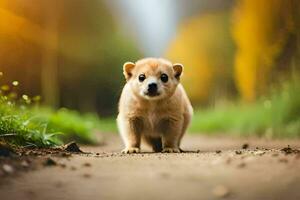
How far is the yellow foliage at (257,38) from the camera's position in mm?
11875

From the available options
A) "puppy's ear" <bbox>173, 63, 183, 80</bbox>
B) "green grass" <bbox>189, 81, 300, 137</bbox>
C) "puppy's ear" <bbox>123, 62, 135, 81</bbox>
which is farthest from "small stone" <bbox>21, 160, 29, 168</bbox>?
"green grass" <bbox>189, 81, 300, 137</bbox>

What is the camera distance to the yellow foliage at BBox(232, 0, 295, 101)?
11.9m

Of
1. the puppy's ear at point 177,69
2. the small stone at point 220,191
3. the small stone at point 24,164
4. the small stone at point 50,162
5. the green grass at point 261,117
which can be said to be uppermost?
the green grass at point 261,117

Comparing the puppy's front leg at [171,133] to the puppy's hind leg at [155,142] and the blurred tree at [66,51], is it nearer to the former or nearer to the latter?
the puppy's hind leg at [155,142]

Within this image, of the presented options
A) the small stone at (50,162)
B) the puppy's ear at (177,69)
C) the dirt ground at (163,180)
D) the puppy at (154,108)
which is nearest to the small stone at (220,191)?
the dirt ground at (163,180)

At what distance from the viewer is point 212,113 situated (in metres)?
13.3

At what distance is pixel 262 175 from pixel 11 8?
28.2 feet

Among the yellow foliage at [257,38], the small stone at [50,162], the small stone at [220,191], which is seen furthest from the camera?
the yellow foliage at [257,38]

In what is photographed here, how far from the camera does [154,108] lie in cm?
611

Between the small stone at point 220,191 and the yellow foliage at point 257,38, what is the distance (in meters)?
8.09

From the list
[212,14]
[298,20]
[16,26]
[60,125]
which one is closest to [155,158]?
[60,125]

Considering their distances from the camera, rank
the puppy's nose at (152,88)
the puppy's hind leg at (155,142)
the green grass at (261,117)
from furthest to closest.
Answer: the green grass at (261,117) → the puppy's hind leg at (155,142) → the puppy's nose at (152,88)

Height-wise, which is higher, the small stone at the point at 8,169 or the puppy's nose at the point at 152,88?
the puppy's nose at the point at 152,88

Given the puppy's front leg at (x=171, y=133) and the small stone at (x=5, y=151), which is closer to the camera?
the small stone at (x=5, y=151)
